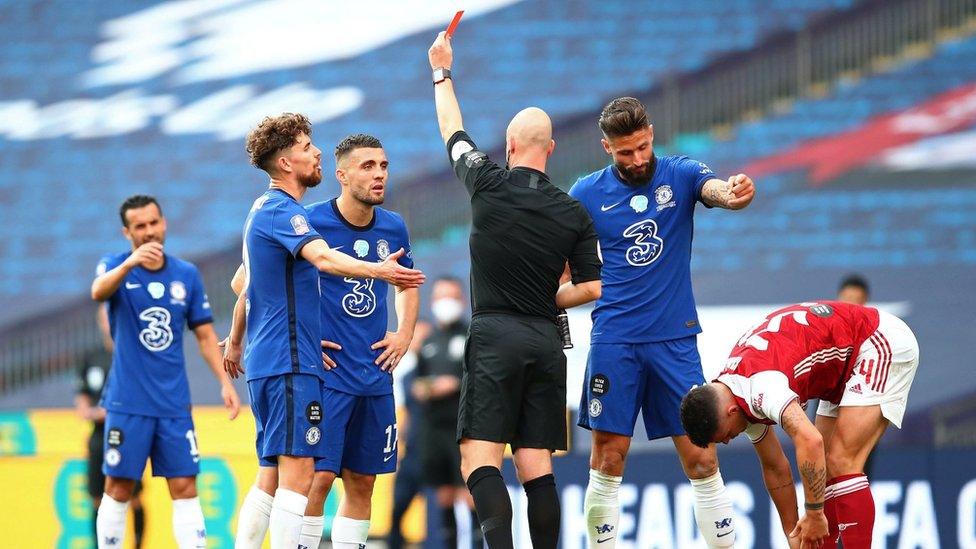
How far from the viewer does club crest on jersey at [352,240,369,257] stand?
643 centimetres

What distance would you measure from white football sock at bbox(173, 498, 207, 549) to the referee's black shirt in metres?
2.71

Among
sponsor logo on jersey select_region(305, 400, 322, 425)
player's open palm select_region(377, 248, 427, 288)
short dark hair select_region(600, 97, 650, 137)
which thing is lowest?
sponsor logo on jersey select_region(305, 400, 322, 425)

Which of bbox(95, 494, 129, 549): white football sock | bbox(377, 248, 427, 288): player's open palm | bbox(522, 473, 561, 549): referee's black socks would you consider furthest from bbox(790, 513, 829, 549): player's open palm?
bbox(95, 494, 129, 549): white football sock

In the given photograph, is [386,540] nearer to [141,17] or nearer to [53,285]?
[53,285]

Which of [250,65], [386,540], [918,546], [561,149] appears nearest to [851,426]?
[918,546]

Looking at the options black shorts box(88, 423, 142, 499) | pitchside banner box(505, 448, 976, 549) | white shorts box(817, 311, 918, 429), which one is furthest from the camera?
black shorts box(88, 423, 142, 499)

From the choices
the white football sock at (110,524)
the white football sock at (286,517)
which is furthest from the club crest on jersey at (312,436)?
the white football sock at (110,524)

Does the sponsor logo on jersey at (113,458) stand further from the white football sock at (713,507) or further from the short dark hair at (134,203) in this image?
the white football sock at (713,507)

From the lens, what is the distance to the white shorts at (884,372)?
19.4ft

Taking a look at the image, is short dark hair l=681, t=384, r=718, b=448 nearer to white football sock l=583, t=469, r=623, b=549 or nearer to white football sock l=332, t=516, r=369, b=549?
white football sock l=583, t=469, r=623, b=549

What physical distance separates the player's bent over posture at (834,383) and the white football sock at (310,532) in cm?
201

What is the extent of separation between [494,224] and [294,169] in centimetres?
101

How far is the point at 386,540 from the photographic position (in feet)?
33.2

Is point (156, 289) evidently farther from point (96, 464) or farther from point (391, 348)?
point (96, 464)
